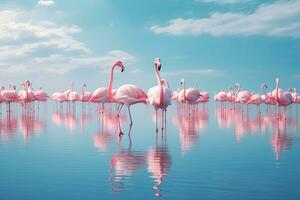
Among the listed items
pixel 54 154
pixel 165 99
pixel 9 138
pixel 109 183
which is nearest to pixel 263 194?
pixel 109 183

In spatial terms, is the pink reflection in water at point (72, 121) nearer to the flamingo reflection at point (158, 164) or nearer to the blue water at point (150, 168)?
the blue water at point (150, 168)

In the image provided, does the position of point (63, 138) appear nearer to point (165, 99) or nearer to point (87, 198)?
point (165, 99)

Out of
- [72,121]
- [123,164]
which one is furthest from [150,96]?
[72,121]


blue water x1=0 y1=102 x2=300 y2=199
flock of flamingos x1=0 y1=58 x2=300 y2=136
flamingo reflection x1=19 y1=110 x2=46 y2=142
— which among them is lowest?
blue water x1=0 y1=102 x2=300 y2=199

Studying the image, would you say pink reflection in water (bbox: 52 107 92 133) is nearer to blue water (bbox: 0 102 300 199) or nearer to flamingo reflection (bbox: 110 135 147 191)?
blue water (bbox: 0 102 300 199)

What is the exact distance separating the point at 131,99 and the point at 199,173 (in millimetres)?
7375

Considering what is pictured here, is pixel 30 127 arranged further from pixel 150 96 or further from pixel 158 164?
pixel 158 164

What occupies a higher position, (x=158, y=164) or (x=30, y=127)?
(x=30, y=127)

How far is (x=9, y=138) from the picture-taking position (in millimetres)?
14383

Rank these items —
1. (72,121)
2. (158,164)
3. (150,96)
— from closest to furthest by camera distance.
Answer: (158,164), (150,96), (72,121)

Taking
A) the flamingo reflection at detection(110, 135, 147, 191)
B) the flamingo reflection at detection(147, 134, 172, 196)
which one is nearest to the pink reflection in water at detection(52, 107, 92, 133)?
the flamingo reflection at detection(147, 134, 172, 196)

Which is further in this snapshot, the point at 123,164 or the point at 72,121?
the point at 72,121

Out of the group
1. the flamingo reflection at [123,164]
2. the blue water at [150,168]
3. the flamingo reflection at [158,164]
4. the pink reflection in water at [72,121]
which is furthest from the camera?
the pink reflection in water at [72,121]

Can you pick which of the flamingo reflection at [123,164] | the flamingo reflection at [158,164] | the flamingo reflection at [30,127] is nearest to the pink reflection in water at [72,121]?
the flamingo reflection at [30,127]
